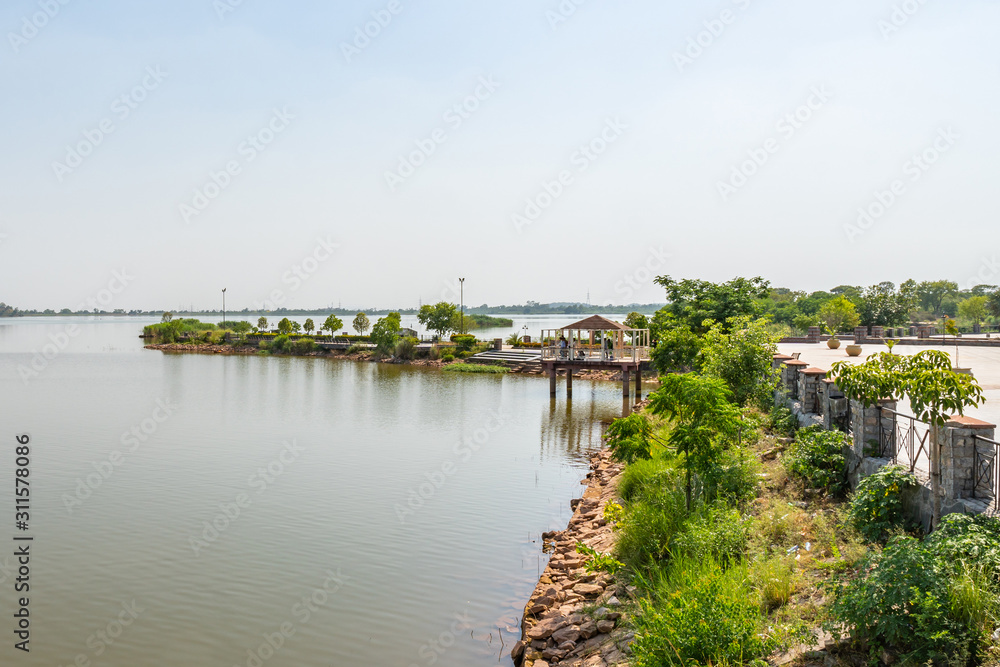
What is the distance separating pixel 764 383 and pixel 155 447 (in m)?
17.5

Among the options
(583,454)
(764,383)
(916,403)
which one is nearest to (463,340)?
(583,454)

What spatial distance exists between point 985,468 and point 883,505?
1.20 metres

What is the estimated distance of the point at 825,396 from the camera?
39.5 ft

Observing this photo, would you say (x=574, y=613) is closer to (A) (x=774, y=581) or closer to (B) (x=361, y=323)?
(A) (x=774, y=581)

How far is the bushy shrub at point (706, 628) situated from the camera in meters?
6.33

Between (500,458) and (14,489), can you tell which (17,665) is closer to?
(14,489)

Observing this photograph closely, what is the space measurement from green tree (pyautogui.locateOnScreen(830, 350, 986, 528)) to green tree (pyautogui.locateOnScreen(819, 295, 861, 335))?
4649 cm

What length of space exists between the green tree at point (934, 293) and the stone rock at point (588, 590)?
100 metres

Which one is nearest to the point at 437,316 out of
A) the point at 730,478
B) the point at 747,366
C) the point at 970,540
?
the point at 747,366

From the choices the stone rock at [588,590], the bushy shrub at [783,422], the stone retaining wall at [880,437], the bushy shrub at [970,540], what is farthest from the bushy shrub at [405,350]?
the bushy shrub at [970,540]

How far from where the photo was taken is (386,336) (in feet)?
189

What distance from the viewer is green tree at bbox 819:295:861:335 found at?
50594 mm

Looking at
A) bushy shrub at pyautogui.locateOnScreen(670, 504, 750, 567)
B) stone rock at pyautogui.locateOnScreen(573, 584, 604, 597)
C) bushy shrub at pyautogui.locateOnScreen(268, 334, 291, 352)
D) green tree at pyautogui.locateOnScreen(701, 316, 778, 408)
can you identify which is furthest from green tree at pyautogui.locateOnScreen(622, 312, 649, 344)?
bushy shrub at pyautogui.locateOnScreen(268, 334, 291, 352)

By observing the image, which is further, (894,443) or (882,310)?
(882,310)
